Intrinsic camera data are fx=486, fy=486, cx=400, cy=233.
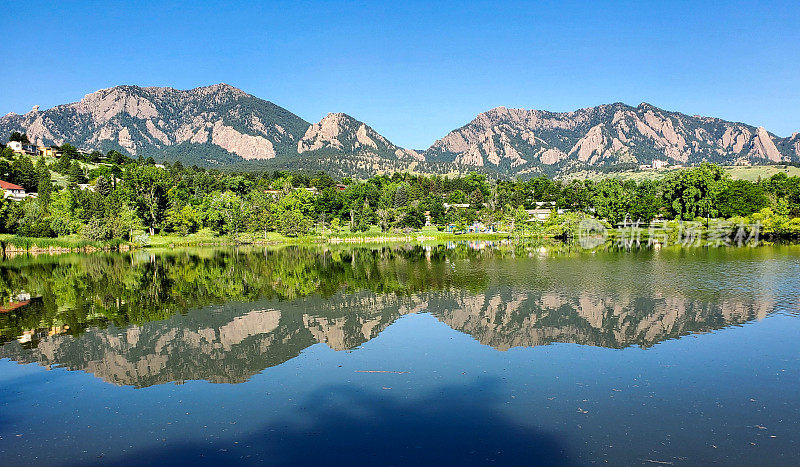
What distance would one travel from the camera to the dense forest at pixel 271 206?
89.8m

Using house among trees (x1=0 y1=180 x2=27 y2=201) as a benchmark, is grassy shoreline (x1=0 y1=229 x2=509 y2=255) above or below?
below

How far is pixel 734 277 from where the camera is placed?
124 feet

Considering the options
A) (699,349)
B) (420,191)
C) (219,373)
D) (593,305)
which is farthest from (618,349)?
(420,191)

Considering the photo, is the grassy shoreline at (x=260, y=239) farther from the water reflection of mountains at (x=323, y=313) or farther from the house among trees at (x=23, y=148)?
the house among trees at (x=23, y=148)

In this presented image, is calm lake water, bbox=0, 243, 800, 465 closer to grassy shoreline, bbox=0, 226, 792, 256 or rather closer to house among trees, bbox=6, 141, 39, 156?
grassy shoreline, bbox=0, 226, 792, 256

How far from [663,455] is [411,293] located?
23.9 metres

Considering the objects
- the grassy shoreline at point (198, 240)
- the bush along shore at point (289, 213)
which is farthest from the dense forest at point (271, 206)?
the grassy shoreline at point (198, 240)

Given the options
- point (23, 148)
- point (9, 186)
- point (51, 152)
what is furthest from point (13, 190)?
point (51, 152)

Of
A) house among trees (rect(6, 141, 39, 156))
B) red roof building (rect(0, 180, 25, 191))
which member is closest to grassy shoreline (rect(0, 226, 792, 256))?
red roof building (rect(0, 180, 25, 191))

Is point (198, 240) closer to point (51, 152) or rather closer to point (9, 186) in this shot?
point (9, 186)

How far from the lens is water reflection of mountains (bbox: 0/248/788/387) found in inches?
793

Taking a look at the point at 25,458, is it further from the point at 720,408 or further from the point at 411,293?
the point at 411,293

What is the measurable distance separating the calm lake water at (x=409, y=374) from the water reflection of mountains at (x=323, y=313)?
0.17 metres

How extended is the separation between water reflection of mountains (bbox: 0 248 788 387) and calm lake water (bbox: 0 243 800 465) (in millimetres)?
174
